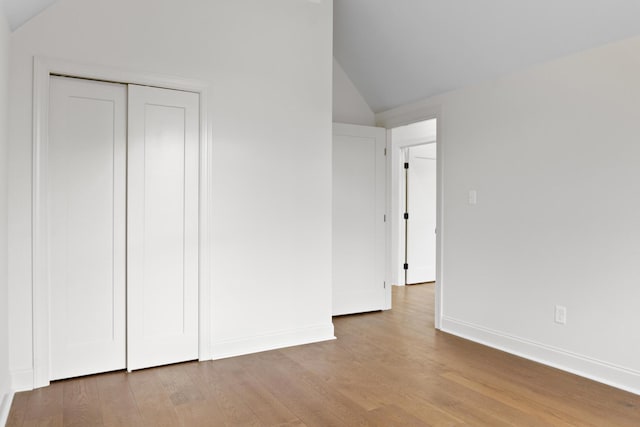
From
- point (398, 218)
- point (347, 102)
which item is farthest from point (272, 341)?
point (398, 218)

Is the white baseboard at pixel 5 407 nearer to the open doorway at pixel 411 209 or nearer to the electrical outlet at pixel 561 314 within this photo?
the electrical outlet at pixel 561 314

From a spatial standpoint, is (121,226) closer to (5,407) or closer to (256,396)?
(5,407)

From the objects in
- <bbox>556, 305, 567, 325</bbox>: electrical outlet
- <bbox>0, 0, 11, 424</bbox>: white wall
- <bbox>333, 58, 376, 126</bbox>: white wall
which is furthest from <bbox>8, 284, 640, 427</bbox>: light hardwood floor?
<bbox>333, 58, 376, 126</bbox>: white wall

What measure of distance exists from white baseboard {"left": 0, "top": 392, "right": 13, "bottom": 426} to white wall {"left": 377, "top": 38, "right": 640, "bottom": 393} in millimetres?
3380

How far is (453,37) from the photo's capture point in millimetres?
3609

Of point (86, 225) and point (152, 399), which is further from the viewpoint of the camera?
point (86, 225)

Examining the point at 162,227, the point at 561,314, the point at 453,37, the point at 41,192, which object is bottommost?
the point at 561,314

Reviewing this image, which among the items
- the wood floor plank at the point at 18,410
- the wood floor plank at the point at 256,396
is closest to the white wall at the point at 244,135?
the wood floor plank at the point at 18,410

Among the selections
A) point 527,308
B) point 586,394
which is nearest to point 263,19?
point 527,308

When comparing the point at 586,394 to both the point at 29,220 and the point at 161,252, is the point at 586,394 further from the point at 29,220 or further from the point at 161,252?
the point at 29,220

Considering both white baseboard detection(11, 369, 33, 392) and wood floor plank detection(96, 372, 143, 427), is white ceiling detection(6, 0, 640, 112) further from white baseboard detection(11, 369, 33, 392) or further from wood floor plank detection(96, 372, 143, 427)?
wood floor plank detection(96, 372, 143, 427)

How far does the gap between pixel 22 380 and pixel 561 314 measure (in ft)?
11.9

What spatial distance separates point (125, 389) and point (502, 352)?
2.81m

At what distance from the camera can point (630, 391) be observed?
2771 mm
